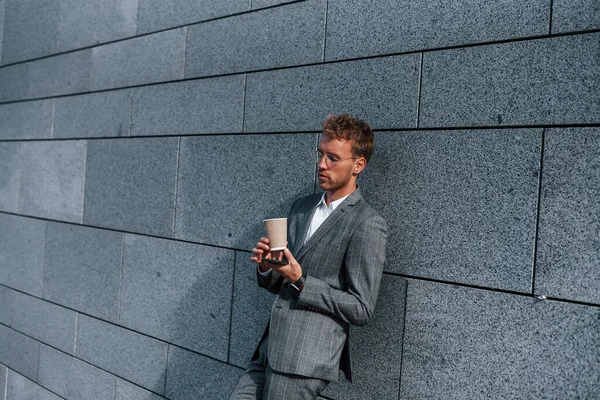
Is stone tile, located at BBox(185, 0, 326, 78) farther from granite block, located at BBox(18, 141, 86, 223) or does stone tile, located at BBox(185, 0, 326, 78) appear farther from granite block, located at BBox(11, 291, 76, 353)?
granite block, located at BBox(11, 291, 76, 353)

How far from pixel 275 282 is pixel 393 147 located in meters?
1.21

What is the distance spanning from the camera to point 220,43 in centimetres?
534

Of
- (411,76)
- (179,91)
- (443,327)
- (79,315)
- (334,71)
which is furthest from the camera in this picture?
(79,315)

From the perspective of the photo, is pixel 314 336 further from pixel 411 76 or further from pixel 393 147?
pixel 411 76

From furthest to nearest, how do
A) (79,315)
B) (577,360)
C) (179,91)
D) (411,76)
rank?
(79,315), (179,91), (411,76), (577,360)

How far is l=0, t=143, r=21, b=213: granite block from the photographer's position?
25.8 ft

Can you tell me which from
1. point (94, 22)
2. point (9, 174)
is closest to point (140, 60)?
point (94, 22)

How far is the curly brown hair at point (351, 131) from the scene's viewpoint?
3592 mm

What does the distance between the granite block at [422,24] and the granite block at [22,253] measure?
187 inches

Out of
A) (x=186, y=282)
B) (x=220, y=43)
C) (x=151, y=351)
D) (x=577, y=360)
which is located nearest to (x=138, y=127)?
(x=220, y=43)

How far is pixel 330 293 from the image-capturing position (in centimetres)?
340

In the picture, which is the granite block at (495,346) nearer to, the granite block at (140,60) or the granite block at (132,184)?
the granite block at (132,184)

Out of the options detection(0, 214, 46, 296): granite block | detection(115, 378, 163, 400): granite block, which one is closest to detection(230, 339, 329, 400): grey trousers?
detection(115, 378, 163, 400): granite block

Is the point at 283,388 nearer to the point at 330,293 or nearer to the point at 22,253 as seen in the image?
the point at 330,293
